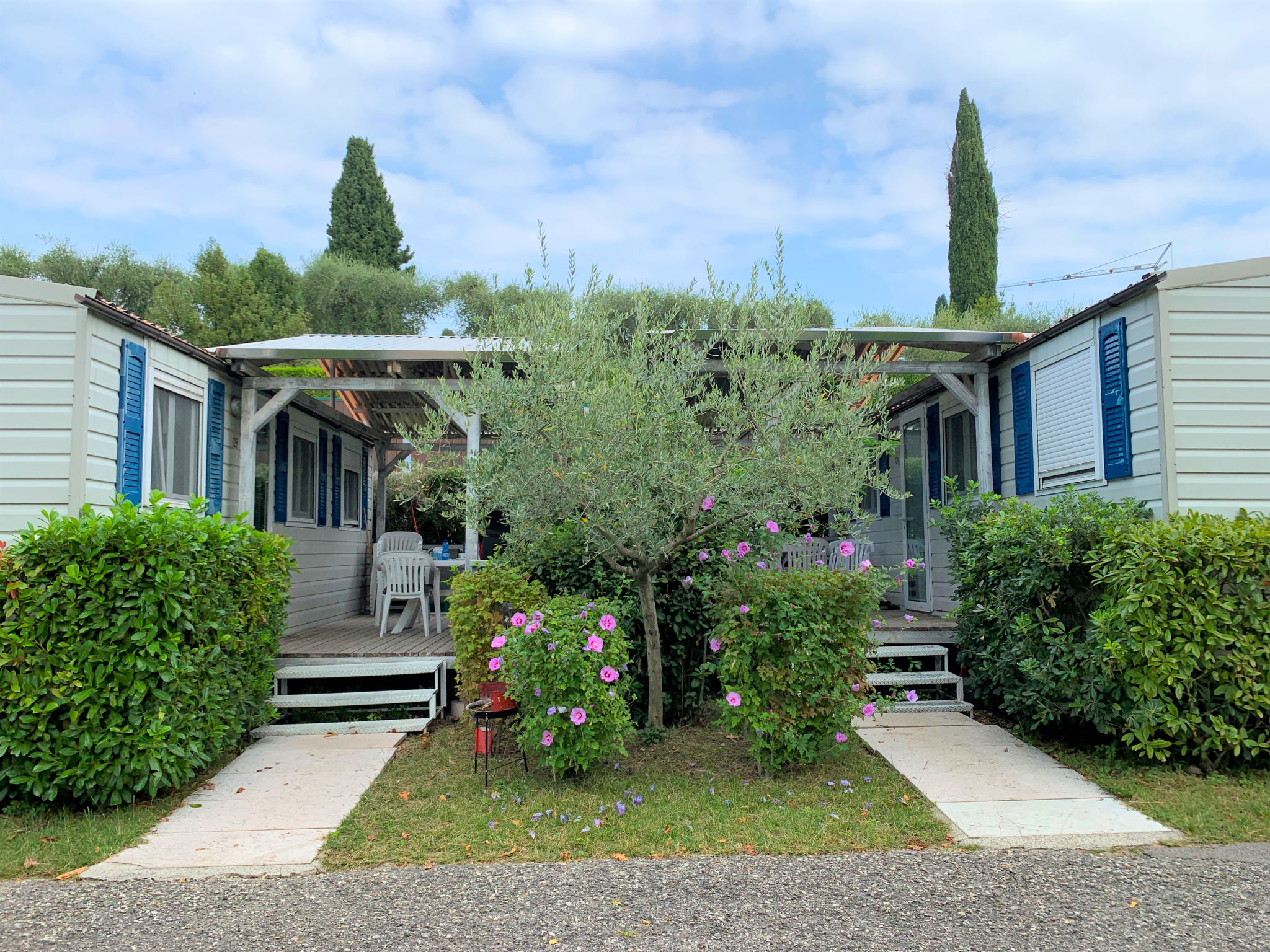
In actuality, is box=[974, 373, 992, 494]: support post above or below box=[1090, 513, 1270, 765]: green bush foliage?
above

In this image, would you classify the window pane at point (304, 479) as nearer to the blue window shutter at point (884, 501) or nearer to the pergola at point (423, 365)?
the pergola at point (423, 365)

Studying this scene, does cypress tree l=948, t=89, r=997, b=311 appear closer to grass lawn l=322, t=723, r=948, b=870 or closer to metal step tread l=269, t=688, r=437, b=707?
grass lawn l=322, t=723, r=948, b=870

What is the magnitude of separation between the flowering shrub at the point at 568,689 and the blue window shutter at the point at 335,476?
5780mm

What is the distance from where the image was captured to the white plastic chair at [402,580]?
23.5 feet

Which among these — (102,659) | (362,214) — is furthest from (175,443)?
(362,214)

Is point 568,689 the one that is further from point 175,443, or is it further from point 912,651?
point 175,443

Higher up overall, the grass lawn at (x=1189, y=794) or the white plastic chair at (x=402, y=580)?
the white plastic chair at (x=402, y=580)

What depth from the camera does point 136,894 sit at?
2939 millimetres

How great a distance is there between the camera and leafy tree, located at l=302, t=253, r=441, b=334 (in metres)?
19.5

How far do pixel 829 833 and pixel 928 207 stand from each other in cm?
1902

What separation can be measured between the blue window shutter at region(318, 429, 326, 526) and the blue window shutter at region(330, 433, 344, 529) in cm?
20

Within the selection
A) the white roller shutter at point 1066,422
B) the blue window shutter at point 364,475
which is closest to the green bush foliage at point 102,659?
the white roller shutter at point 1066,422

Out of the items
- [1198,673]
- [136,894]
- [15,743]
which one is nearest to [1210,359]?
[1198,673]

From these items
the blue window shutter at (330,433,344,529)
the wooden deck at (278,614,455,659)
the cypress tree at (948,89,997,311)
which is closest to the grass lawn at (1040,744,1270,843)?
the wooden deck at (278,614,455,659)
